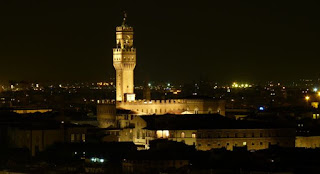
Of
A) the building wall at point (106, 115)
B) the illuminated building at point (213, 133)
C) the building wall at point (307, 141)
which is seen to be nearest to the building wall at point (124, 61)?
the building wall at point (106, 115)

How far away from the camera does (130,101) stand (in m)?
80.9

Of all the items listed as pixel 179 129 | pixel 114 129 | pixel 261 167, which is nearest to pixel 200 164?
pixel 261 167

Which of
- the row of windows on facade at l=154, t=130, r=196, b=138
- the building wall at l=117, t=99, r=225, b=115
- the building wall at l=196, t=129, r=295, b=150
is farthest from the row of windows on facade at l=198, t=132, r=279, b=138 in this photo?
the building wall at l=117, t=99, r=225, b=115

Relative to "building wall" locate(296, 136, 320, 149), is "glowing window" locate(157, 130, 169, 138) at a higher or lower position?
higher

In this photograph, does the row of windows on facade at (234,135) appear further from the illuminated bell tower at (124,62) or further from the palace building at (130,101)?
the illuminated bell tower at (124,62)

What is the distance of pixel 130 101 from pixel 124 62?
3023 mm

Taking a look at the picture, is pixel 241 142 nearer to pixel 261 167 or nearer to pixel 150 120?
pixel 150 120

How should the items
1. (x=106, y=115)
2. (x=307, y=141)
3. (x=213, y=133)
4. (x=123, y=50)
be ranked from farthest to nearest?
(x=123, y=50)
(x=106, y=115)
(x=307, y=141)
(x=213, y=133)

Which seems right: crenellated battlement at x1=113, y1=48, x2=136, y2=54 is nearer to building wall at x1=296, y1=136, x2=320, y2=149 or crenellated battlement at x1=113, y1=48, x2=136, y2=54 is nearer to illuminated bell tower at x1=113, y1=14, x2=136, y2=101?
illuminated bell tower at x1=113, y1=14, x2=136, y2=101

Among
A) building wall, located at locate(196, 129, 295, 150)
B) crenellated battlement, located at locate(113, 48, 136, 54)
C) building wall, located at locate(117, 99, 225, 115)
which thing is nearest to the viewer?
building wall, located at locate(196, 129, 295, 150)

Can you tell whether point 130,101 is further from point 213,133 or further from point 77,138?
point 213,133

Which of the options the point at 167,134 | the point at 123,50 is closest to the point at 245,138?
the point at 167,134

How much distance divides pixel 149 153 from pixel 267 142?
11.7 meters

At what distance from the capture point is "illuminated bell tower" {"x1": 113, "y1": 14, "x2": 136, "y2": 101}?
82250 millimetres
